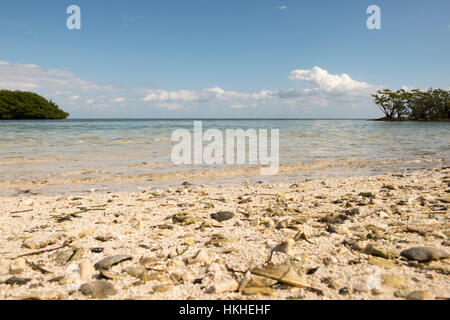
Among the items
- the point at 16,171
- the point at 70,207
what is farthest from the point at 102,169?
the point at 70,207

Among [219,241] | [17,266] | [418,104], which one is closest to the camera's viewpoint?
[17,266]

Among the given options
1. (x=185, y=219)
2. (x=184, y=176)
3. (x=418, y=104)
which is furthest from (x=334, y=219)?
(x=418, y=104)

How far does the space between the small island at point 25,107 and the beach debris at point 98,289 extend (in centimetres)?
8738

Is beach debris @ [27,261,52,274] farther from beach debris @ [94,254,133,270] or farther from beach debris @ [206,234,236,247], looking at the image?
beach debris @ [206,234,236,247]

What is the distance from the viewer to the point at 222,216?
3.51 meters

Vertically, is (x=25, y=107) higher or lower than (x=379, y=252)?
higher

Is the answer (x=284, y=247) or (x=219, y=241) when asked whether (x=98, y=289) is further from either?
(x=284, y=247)

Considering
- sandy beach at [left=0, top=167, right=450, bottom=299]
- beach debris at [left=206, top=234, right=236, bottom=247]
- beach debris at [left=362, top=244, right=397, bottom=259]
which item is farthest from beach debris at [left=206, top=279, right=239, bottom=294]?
beach debris at [left=362, top=244, right=397, bottom=259]

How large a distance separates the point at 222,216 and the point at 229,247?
37.1 inches

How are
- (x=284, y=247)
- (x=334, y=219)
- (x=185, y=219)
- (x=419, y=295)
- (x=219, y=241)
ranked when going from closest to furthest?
(x=419, y=295) → (x=284, y=247) → (x=219, y=241) → (x=334, y=219) → (x=185, y=219)

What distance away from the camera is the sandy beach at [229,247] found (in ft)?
6.17

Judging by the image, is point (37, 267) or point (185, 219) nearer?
point (37, 267)
